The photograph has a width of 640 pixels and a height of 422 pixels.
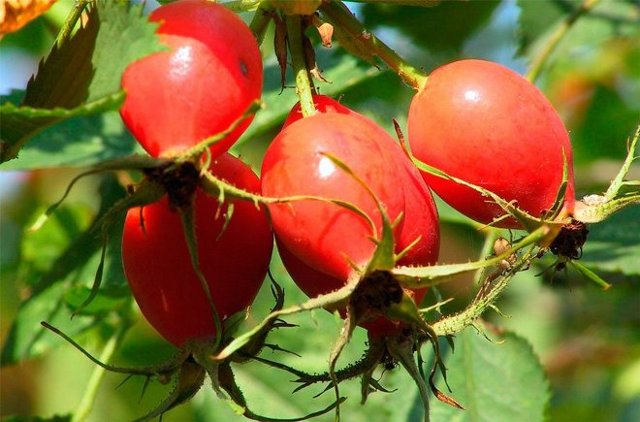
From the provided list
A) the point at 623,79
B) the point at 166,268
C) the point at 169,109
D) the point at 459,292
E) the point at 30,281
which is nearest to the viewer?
the point at 169,109

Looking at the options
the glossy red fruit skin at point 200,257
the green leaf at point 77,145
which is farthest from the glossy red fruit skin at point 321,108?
the green leaf at point 77,145

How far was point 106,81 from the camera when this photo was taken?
49.6 inches

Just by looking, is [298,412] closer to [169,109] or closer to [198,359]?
[198,359]

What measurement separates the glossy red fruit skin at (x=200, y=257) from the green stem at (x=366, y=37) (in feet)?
0.94

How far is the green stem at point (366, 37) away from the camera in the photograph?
152 centimetres

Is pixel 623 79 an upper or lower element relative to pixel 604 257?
lower

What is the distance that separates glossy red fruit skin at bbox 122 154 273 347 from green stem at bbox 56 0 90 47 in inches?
10.0

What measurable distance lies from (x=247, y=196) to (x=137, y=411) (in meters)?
1.60

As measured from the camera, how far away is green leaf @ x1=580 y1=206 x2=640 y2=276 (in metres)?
2.05

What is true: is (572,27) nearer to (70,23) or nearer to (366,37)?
(366,37)

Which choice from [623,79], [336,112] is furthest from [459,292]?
[623,79]

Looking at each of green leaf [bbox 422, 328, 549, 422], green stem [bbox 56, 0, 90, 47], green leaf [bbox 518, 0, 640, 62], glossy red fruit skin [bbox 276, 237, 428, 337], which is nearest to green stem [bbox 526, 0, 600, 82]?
green leaf [bbox 518, 0, 640, 62]

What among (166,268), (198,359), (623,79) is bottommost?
(623,79)

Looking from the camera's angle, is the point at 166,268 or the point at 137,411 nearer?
the point at 166,268
